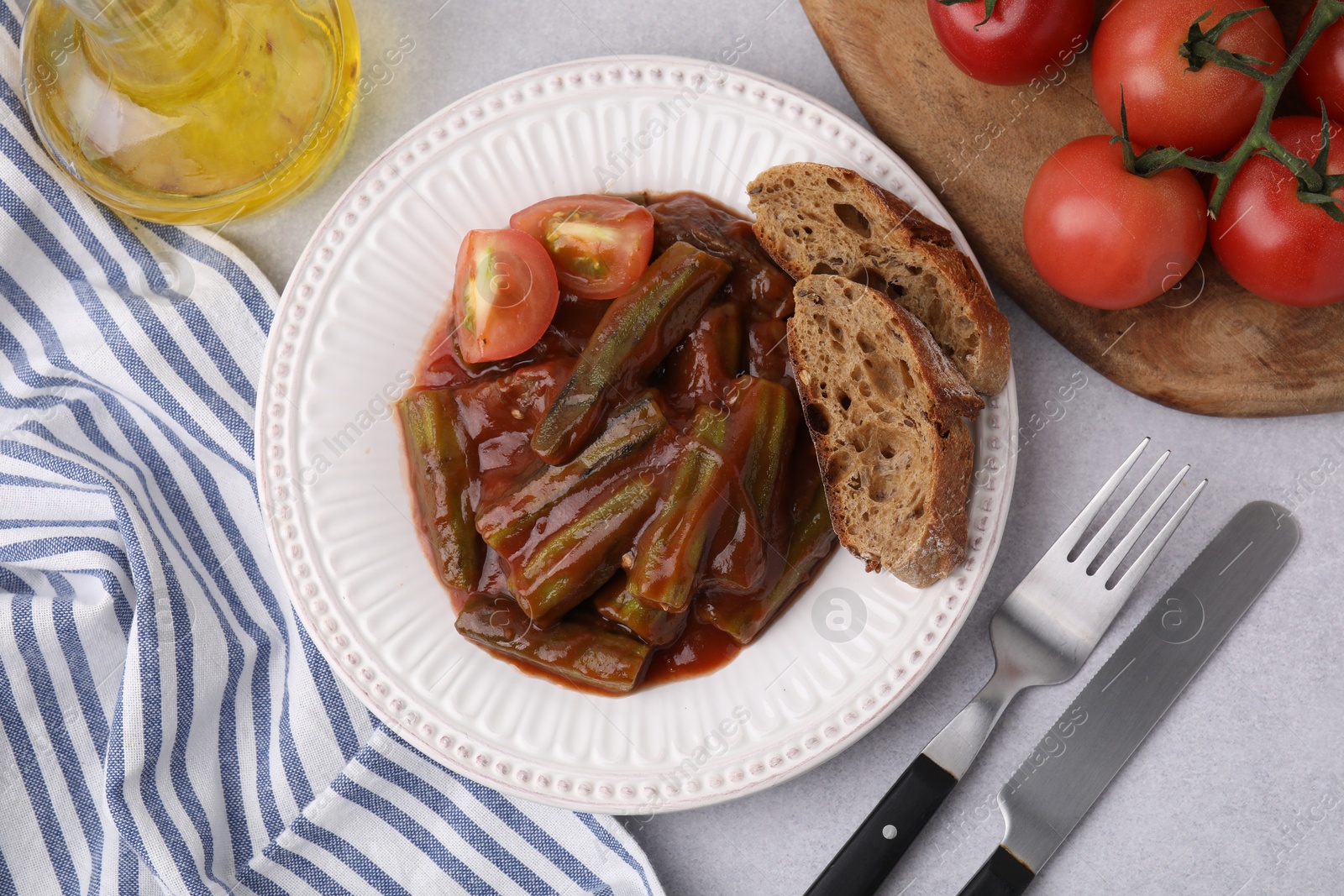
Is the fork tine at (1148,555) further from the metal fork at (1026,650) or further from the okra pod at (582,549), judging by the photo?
the okra pod at (582,549)

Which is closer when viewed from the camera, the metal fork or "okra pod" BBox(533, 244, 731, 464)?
"okra pod" BBox(533, 244, 731, 464)

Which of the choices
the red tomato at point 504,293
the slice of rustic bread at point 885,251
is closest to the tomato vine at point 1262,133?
the slice of rustic bread at point 885,251

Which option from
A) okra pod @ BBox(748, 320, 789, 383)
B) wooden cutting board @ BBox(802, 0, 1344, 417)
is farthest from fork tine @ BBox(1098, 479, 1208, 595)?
okra pod @ BBox(748, 320, 789, 383)

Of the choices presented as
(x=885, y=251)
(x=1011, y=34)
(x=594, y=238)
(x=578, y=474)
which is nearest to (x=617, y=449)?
(x=578, y=474)

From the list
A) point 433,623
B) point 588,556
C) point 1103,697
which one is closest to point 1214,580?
point 1103,697

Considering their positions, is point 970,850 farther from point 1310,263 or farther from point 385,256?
point 385,256

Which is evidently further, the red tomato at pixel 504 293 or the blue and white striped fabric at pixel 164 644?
the blue and white striped fabric at pixel 164 644

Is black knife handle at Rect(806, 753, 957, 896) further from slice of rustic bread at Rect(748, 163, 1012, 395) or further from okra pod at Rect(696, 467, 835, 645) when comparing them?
slice of rustic bread at Rect(748, 163, 1012, 395)
